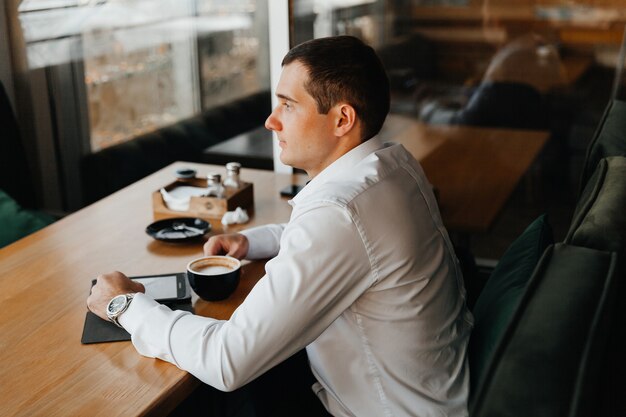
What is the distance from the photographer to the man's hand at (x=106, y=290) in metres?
1.47

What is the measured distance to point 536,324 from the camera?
1.04m

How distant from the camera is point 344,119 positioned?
1.47m

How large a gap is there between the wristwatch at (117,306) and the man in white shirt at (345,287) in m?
0.02

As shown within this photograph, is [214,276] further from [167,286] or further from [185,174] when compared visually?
[185,174]

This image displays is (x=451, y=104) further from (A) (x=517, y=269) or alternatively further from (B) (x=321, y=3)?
(A) (x=517, y=269)

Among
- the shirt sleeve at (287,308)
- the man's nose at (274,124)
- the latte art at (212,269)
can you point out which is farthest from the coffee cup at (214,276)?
the man's nose at (274,124)

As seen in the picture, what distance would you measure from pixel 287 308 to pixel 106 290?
1.47 feet

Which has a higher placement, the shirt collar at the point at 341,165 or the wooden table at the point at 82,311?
the shirt collar at the point at 341,165

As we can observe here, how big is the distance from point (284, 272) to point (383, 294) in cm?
20

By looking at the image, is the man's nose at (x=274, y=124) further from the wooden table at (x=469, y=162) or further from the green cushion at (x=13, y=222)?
the wooden table at (x=469, y=162)

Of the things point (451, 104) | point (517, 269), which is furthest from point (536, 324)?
point (451, 104)

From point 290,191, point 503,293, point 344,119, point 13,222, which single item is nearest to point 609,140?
point 503,293

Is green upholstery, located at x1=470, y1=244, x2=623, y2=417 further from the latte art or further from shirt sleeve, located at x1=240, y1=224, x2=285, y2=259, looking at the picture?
shirt sleeve, located at x1=240, y1=224, x2=285, y2=259

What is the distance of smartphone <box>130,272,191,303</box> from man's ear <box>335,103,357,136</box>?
495 mm
